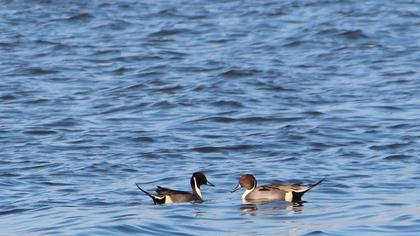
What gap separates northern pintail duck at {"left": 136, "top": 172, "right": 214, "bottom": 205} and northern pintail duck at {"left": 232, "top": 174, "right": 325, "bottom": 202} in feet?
1.49

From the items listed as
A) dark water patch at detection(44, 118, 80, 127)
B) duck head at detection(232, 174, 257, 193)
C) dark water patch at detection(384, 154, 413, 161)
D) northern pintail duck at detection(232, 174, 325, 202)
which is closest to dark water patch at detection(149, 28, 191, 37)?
dark water patch at detection(44, 118, 80, 127)

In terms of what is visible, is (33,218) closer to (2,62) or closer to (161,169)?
(161,169)

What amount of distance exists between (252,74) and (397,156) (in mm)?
7091

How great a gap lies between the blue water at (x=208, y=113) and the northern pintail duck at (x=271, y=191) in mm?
142

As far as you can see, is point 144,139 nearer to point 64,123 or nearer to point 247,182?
point 64,123

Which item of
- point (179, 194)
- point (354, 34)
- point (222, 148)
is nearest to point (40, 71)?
point (354, 34)

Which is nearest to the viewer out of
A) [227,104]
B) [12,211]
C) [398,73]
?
[12,211]

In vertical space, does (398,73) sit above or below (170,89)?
below

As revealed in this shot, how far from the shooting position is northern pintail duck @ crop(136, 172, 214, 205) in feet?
43.5

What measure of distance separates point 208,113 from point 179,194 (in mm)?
6487

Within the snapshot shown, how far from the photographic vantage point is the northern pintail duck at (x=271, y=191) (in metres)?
13.3

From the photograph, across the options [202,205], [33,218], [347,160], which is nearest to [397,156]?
[347,160]

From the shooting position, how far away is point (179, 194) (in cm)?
1347

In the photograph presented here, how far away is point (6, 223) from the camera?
12.4m
